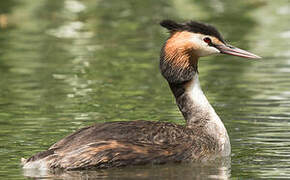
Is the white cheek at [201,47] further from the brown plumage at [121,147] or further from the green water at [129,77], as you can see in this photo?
the green water at [129,77]

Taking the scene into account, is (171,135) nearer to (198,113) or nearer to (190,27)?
(198,113)

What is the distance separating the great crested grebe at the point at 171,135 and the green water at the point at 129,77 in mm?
179

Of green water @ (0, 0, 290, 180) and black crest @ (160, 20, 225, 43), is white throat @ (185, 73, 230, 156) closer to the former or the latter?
green water @ (0, 0, 290, 180)

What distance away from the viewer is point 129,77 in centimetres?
2000

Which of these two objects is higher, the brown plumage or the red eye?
the red eye

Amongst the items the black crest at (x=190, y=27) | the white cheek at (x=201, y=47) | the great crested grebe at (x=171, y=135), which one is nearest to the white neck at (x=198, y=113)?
the great crested grebe at (x=171, y=135)

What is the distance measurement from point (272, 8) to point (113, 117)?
16.8 metres

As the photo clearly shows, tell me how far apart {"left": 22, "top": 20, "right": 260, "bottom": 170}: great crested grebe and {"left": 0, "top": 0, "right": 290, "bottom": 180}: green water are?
0.59 ft

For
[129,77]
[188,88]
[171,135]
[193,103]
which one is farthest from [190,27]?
[129,77]

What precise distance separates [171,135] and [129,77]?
790 cm

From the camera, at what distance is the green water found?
12977mm

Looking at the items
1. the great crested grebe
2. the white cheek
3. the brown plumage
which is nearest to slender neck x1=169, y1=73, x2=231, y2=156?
the great crested grebe

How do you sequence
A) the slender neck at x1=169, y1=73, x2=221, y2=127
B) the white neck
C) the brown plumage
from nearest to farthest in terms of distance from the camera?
the brown plumage
the white neck
the slender neck at x1=169, y1=73, x2=221, y2=127

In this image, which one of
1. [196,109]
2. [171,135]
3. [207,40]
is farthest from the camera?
[196,109]
